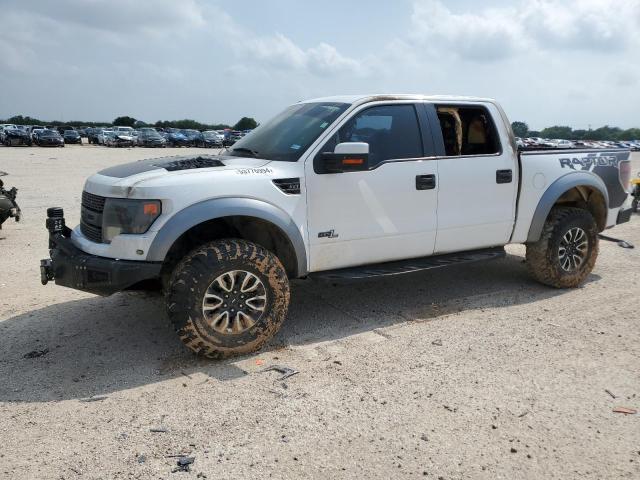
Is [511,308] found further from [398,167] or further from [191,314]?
[191,314]

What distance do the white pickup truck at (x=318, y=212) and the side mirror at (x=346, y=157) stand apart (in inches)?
0.4

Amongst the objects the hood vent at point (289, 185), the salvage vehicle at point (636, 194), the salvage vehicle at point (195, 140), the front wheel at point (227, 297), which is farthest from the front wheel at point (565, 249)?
the salvage vehicle at point (195, 140)

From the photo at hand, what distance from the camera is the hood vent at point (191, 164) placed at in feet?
14.2

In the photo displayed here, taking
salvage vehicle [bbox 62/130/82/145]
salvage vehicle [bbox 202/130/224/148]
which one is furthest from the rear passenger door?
salvage vehicle [bbox 62/130/82/145]

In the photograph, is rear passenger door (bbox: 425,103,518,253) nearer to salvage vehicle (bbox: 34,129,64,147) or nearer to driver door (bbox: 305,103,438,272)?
driver door (bbox: 305,103,438,272)

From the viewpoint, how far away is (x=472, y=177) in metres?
5.20

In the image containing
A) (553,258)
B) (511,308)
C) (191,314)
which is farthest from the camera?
(553,258)

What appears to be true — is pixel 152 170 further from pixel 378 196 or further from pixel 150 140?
pixel 150 140

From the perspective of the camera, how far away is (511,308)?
543 centimetres

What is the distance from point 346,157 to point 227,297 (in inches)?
55.2

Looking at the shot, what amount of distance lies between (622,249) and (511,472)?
633cm

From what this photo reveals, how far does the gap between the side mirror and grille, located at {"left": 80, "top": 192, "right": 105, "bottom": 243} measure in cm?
171

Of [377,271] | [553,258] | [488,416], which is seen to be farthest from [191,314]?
[553,258]

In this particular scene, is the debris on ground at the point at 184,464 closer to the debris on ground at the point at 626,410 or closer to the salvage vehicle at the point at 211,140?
the debris on ground at the point at 626,410
